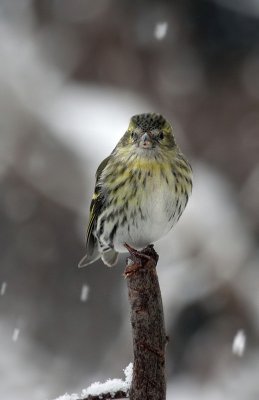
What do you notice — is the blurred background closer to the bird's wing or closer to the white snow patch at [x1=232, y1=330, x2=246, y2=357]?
the white snow patch at [x1=232, y1=330, x2=246, y2=357]

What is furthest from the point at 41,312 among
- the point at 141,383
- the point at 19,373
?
the point at 141,383

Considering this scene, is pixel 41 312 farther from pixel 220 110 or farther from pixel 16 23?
pixel 16 23

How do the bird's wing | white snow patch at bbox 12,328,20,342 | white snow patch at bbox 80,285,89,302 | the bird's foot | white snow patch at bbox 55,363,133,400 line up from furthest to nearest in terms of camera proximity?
white snow patch at bbox 80,285,89,302 < white snow patch at bbox 12,328,20,342 < the bird's wing < the bird's foot < white snow patch at bbox 55,363,133,400

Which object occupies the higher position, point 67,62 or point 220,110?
point 67,62

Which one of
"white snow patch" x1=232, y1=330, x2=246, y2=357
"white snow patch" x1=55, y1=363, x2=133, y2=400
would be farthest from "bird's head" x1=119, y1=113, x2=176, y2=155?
"white snow patch" x1=232, y1=330, x2=246, y2=357

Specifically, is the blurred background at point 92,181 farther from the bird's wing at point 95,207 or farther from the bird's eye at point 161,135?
the bird's eye at point 161,135

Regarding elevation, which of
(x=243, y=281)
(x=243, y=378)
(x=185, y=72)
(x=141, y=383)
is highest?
(x=185, y=72)

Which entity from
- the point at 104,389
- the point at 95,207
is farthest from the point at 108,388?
the point at 95,207
